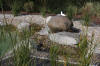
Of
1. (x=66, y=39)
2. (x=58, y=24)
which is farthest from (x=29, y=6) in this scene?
(x=66, y=39)

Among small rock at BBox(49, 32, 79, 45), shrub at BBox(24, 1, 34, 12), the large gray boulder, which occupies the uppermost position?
shrub at BBox(24, 1, 34, 12)

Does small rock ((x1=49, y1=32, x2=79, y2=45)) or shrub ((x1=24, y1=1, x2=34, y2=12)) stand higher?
shrub ((x1=24, y1=1, x2=34, y2=12))

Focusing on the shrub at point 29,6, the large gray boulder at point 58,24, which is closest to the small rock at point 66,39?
the large gray boulder at point 58,24

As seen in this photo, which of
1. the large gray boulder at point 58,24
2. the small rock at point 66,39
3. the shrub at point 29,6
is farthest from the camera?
the shrub at point 29,6

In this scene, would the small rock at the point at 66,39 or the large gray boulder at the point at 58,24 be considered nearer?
the small rock at the point at 66,39

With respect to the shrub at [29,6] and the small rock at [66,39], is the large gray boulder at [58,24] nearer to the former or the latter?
the small rock at [66,39]

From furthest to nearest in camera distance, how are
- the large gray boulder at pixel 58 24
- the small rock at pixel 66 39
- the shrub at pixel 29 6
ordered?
the shrub at pixel 29 6 → the large gray boulder at pixel 58 24 → the small rock at pixel 66 39

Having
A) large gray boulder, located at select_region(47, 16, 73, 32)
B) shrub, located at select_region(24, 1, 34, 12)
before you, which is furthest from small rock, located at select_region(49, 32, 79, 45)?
shrub, located at select_region(24, 1, 34, 12)

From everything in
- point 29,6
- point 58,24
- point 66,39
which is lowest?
point 66,39

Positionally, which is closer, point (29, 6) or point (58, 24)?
point (58, 24)

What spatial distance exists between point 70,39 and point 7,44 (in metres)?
3.39

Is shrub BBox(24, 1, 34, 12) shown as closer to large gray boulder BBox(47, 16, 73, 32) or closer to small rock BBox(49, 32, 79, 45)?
large gray boulder BBox(47, 16, 73, 32)

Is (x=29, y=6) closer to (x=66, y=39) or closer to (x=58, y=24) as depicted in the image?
(x=58, y=24)

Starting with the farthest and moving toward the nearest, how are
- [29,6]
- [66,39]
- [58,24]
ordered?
[29,6] < [58,24] < [66,39]
